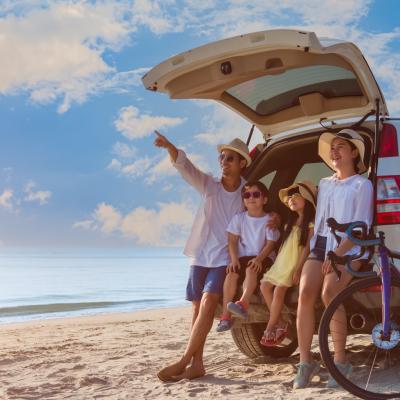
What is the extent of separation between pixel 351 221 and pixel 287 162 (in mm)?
1580

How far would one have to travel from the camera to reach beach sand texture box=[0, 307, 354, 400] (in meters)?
5.66

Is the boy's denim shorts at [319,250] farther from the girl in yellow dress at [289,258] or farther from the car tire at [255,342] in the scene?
the car tire at [255,342]

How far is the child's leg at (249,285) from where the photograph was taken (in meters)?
5.62

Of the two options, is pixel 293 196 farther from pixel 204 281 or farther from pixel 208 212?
pixel 204 281

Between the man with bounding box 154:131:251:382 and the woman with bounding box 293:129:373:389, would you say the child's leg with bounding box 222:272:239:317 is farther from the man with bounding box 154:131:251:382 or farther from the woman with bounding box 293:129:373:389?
the woman with bounding box 293:129:373:389

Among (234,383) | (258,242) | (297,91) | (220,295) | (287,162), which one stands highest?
(297,91)

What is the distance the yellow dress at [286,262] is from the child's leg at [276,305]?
0.04 metres

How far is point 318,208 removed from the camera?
5.47 metres

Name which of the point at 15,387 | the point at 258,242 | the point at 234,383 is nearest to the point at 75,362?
the point at 15,387

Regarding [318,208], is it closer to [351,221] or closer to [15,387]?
[351,221]

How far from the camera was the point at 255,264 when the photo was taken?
569 cm

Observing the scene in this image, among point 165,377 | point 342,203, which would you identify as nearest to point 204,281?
point 165,377

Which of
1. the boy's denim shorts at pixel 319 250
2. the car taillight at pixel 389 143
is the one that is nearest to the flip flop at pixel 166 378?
the boy's denim shorts at pixel 319 250

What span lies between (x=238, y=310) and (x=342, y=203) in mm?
1082
